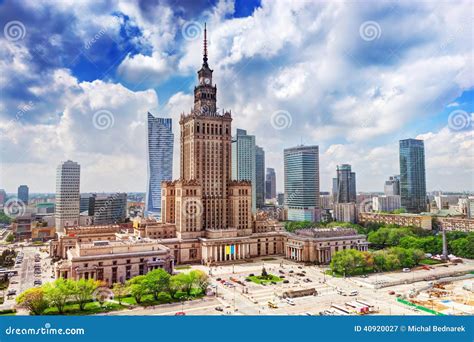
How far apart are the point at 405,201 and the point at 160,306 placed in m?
66.1

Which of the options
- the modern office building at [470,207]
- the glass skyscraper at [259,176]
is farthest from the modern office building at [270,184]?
the modern office building at [470,207]

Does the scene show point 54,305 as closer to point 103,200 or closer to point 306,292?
point 306,292

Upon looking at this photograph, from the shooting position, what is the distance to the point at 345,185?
8431 centimetres

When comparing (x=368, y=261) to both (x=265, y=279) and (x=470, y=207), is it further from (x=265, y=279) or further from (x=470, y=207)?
(x=470, y=207)

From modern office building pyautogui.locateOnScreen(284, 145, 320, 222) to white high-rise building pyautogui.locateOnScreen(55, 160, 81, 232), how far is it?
40.9m

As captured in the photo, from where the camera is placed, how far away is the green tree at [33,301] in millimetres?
17844

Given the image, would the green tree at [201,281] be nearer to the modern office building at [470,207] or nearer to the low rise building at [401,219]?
the low rise building at [401,219]

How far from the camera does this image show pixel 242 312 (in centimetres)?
1959

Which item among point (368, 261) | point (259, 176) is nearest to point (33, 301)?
point (368, 261)

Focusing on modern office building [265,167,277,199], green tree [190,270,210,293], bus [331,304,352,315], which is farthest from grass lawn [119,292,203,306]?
modern office building [265,167,277,199]

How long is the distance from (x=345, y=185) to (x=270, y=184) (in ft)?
104

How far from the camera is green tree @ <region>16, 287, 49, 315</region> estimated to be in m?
17.8

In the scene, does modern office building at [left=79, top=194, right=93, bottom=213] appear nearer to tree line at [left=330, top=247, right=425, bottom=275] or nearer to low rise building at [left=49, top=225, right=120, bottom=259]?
low rise building at [left=49, top=225, right=120, bottom=259]

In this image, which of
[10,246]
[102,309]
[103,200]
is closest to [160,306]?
[102,309]
